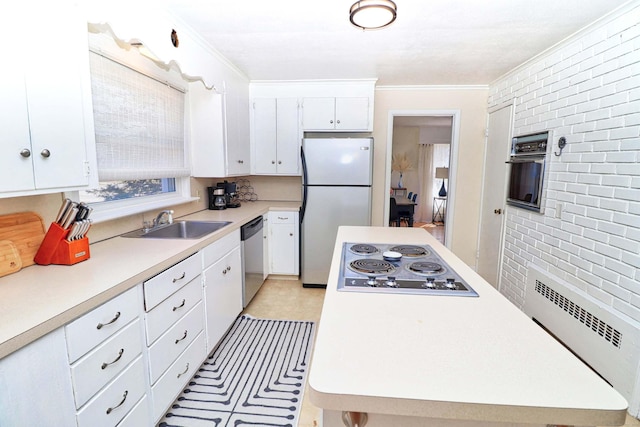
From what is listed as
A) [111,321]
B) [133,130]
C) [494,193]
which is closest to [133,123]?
[133,130]

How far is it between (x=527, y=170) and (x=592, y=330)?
1.40 metres

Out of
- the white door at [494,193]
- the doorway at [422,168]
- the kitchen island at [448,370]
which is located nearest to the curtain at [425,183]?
the doorway at [422,168]

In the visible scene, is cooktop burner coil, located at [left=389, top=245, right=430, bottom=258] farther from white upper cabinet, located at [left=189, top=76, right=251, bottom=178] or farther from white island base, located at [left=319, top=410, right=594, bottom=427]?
white upper cabinet, located at [left=189, top=76, right=251, bottom=178]

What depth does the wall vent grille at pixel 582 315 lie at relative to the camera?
1.82 m

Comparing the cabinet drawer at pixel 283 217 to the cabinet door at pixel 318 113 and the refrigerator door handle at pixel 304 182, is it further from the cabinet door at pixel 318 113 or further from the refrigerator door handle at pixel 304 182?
the cabinet door at pixel 318 113

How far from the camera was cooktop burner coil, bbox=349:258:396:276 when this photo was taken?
1.36 m

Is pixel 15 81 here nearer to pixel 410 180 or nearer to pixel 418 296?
pixel 418 296

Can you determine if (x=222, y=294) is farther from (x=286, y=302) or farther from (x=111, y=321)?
(x=111, y=321)

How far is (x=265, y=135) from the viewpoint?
146 inches

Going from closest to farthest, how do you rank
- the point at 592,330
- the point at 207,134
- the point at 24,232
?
the point at 24,232 → the point at 592,330 → the point at 207,134

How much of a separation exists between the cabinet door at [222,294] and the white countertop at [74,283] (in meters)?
0.34

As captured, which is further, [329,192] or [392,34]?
[329,192]

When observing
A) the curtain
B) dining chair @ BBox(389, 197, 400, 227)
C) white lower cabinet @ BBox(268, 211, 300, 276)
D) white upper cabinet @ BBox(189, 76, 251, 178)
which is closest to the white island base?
white upper cabinet @ BBox(189, 76, 251, 178)

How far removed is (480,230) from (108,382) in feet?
12.8
